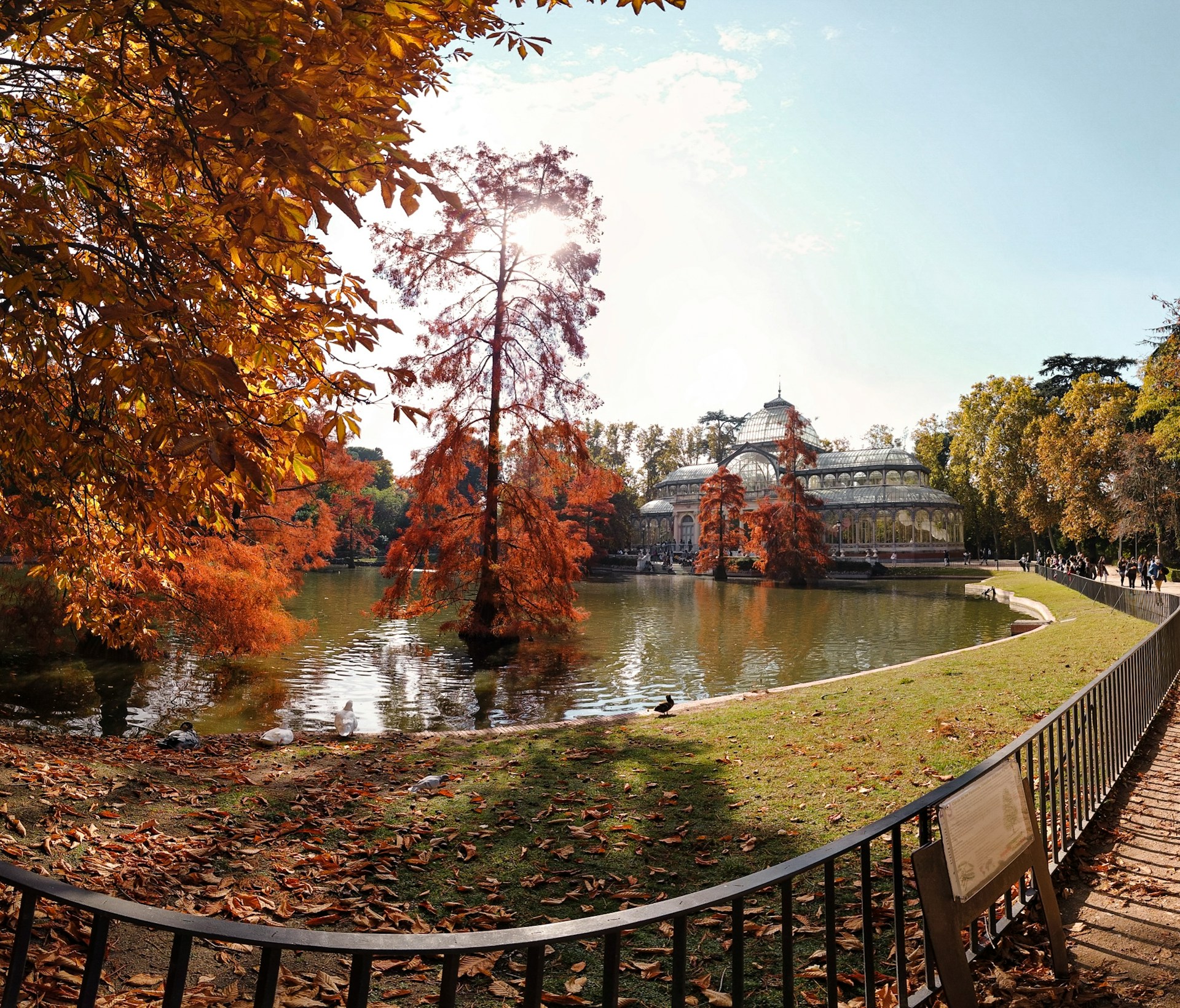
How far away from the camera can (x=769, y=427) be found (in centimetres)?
6694

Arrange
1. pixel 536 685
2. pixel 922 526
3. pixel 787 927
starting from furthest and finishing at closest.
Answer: pixel 922 526
pixel 536 685
pixel 787 927

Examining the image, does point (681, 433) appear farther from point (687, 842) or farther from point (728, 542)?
point (687, 842)

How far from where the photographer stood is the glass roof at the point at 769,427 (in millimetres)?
66000

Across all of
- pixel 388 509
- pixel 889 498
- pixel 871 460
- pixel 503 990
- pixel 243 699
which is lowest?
pixel 243 699

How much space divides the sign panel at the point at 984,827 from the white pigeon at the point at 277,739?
669 cm

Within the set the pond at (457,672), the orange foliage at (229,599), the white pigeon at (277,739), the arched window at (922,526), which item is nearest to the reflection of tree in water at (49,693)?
the pond at (457,672)

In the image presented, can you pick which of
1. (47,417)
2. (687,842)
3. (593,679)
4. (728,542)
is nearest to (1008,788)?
(687,842)

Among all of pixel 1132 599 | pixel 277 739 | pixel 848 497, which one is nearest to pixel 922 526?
pixel 848 497

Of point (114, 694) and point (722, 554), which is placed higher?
point (722, 554)

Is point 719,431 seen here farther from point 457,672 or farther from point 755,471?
point 457,672

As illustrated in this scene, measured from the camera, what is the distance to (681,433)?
80500 millimetres

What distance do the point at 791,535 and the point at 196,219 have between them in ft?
125

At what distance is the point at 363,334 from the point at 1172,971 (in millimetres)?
4134

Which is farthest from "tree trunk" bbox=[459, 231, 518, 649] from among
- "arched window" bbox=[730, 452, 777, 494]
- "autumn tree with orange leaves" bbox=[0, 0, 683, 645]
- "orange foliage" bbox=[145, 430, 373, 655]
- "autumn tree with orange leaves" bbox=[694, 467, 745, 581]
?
"arched window" bbox=[730, 452, 777, 494]
